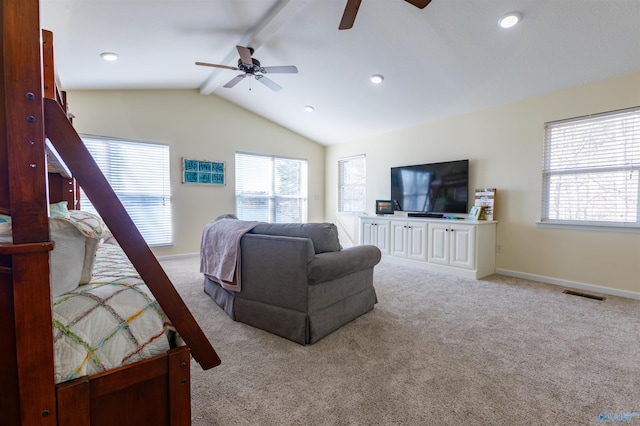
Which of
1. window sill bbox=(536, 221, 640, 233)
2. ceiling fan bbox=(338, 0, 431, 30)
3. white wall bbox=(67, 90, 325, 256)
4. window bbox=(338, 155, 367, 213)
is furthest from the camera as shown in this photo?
window bbox=(338, 155, 367, 213)

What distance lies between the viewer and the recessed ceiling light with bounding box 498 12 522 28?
2492mm

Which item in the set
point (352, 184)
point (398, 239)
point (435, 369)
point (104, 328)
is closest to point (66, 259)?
point (104, 328)

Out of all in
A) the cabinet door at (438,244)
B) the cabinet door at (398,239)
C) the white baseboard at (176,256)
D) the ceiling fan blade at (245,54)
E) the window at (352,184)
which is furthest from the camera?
the window at (352,184)

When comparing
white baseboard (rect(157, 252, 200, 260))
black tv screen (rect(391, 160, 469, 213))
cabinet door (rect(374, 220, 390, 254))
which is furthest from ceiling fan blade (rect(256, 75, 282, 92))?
white baseboard (rect(157, 252, 200, 260))

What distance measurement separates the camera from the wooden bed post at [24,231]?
2.19 ft

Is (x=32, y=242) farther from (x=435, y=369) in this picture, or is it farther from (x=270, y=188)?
(x=270, y=188)

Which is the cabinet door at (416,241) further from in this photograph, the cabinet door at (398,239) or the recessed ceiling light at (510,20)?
the recessed ceiling light at (510,20)

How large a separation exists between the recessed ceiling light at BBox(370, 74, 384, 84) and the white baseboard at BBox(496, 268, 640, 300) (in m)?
3.15

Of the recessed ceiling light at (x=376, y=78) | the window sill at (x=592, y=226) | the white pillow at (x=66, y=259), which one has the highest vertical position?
the recessed ceiling light at (x=376, y=78)

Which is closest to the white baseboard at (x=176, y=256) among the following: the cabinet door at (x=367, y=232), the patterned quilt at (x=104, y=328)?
the cabinet door at (x=367, y=232)

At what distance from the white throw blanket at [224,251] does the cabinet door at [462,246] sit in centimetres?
287

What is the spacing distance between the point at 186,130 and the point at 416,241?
431 cm

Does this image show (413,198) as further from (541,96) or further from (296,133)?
(296,133)

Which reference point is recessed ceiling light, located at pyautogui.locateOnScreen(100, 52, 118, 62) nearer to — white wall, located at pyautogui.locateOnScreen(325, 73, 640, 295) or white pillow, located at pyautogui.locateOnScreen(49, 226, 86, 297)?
white pillow, located at pyautogui.locateOnScreen(49, 226, 86, 297)
